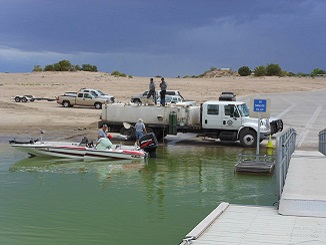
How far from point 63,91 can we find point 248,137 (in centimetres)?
4405

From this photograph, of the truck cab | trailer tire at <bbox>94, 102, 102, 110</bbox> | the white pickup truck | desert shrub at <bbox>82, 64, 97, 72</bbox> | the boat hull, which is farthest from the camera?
desert shrub at <bbox>82, 64, 97, 72</bbox>

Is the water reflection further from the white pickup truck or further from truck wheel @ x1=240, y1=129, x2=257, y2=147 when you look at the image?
truck wheel @ x1=240, y1=129, x2=257, y2=147

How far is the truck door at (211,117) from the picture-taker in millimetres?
27406

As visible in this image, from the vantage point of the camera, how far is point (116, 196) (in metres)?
16.0

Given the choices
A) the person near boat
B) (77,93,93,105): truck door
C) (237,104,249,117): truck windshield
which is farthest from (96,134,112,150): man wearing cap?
(77,93,93,105): truck door

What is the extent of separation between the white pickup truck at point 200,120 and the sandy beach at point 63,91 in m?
3.08

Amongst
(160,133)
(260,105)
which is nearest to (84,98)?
(160,133)

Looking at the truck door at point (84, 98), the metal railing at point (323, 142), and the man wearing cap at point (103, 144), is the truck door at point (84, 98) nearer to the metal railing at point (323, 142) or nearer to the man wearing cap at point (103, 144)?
the man wearing cap at point (103, 144)

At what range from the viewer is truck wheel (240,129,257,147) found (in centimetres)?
2662

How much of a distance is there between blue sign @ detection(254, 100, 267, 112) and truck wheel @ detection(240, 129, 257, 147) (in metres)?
5.03

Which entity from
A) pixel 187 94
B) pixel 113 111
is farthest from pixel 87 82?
pixel 113 111

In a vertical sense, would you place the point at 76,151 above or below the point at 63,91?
below

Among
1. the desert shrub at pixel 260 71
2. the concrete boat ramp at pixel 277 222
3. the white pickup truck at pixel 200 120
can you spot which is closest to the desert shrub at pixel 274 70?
the desert shrub at pixel 260 71

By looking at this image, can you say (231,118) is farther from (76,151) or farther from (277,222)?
(277,222)
